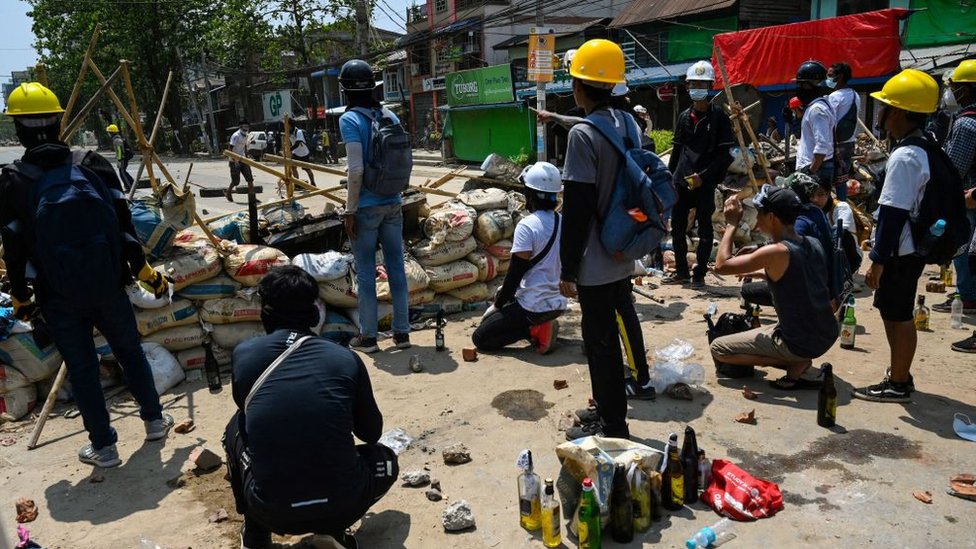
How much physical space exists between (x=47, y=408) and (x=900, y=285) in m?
5.25

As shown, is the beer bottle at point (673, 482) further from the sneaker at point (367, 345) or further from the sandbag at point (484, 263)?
the sandbag at point (484, 263)

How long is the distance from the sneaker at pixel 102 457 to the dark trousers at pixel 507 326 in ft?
8.40

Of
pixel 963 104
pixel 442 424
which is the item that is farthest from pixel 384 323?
pixel 963 104

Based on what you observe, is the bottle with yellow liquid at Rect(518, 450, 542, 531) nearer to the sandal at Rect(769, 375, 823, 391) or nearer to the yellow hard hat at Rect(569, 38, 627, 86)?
the yellow hard hat at Rect(569, 38, 627, 86)

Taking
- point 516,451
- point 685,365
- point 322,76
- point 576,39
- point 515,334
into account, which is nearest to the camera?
point 516,451

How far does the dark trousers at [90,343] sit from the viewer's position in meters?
3.73

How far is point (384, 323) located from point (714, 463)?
11.2 feet

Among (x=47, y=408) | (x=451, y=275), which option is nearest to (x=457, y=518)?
(x=47, y=408)

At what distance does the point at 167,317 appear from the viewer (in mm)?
5023

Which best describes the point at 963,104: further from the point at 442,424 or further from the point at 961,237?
the point at 442,424

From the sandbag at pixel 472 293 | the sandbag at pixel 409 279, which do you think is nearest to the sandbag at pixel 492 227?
the sandbag at pixel 472 293

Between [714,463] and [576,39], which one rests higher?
[576,39]

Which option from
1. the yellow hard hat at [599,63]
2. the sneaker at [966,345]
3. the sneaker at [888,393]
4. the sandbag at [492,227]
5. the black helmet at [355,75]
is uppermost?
the black helmet at [355,75]

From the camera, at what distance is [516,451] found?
369cm
